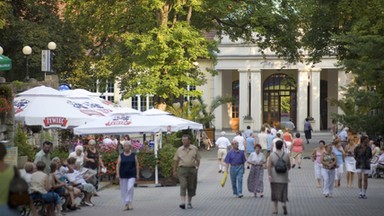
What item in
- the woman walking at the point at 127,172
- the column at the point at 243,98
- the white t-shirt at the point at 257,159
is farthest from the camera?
the column at the point at 243,98

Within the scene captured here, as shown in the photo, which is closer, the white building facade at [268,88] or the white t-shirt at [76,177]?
the white t-shirt at [76,177]

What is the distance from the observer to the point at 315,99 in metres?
72.9

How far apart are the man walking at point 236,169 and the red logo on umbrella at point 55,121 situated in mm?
4534

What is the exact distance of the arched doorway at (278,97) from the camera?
79.8 meters

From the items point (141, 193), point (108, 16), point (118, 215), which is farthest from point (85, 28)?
point (118, 215)

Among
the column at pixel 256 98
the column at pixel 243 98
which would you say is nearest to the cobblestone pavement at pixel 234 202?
the column at pixel 256 98

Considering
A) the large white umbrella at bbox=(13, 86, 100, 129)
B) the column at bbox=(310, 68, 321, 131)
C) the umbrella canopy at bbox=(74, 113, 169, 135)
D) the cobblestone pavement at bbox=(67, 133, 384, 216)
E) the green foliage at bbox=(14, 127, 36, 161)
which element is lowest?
the cobblestone pavement at bbox=(67, 133, 384, 216)

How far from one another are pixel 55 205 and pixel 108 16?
2854 centimetres

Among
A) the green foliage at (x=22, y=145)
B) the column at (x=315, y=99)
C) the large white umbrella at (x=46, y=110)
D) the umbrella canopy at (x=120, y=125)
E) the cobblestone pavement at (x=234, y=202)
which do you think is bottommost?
the cobblestone pavement at (x=234, y=202)

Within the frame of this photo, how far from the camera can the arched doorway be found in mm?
79812

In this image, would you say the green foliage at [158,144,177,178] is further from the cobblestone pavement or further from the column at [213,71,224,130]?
the column at [213,71,224,130]

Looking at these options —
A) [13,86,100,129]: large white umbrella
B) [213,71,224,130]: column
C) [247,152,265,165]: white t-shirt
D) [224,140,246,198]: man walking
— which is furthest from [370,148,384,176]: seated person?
[213,71,224,130]: column

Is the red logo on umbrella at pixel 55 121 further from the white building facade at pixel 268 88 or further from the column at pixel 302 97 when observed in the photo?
the column at pixel 302 97

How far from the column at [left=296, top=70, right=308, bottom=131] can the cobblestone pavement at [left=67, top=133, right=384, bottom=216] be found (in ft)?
136
